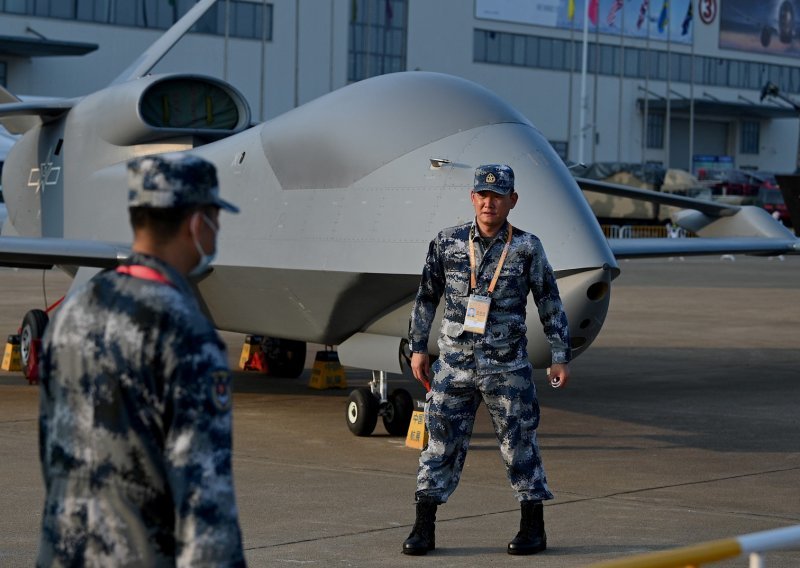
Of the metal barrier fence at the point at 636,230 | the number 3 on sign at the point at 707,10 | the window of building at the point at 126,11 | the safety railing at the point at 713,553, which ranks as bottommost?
the metal barrier fence at the point at 636,230

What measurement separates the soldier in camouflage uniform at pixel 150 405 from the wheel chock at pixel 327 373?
11119mm

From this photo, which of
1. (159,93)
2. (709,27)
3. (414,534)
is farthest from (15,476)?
(709,27)

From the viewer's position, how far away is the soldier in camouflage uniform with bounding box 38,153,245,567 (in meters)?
3.34

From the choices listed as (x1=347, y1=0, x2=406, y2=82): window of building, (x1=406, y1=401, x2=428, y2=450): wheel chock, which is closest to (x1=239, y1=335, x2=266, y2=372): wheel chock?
(x1=406, y1=401, x2=428, y2=450): wheel chock

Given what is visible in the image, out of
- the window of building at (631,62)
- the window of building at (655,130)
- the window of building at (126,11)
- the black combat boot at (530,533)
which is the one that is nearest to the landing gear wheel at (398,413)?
the black combat boot at (530,533)

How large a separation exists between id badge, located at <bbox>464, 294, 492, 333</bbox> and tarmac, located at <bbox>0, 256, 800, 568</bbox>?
3.88 feet

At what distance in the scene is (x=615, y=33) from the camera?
84.6 m

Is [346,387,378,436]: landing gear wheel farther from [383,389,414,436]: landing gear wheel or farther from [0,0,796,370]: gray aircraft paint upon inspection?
[0,0,796,370]: gray aircraft paint

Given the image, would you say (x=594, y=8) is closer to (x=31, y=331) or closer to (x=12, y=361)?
(x=12, y=361)

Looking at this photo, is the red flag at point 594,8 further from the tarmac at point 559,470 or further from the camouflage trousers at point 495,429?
the camouflage trousers at point 495,429

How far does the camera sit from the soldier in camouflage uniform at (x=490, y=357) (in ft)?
24.9

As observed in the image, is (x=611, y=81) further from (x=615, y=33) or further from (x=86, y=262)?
(x=86, y=262)

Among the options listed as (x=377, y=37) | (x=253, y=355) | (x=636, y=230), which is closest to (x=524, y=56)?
(x=377, y=37)

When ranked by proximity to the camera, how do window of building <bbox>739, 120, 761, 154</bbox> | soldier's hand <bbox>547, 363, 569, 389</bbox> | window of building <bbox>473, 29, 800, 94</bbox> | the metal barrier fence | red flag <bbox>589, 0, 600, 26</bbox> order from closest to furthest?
soldier's hand <bbox>547, 363, 569, 389</bbox>, the metal barrier fence, window of building <bbox>473, 29, 800, 94</bbox>, red flag <bbox>589, 0, 600, 26</bbox>, window of building <bbox>739, 120, 761, 154</bbox>
